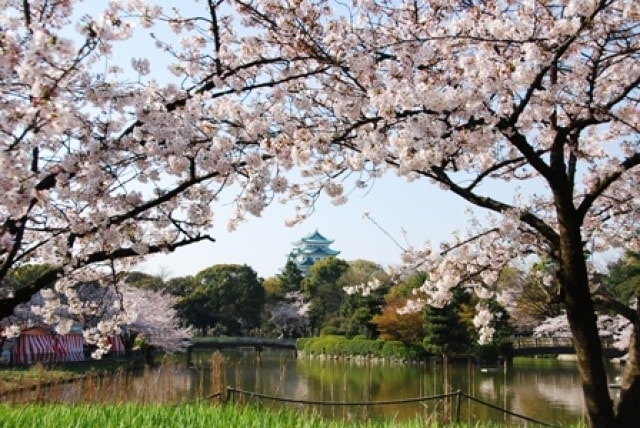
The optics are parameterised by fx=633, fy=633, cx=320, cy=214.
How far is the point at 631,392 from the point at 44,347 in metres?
20.0

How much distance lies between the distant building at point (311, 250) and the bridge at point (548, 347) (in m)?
34.1

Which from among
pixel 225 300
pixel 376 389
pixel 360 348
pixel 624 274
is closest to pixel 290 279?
pixel 225 300

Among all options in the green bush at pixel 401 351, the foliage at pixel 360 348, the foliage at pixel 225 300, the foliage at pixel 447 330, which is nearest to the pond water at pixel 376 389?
the foliage at pixel 447 330

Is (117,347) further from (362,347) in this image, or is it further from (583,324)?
(583,324)

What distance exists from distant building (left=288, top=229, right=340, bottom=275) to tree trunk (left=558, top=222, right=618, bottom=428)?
189 feet

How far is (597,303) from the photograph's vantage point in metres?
4.49

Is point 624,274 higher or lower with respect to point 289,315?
higher

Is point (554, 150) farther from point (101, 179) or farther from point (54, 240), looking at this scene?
point (54, 240)

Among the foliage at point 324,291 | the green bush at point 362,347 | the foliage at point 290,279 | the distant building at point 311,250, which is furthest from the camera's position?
the distant building at point 311,250

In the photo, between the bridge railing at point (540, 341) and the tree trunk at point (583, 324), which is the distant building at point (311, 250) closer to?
the bridge railing at point (540, 341)

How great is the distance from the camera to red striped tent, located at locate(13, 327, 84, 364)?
1930 cm

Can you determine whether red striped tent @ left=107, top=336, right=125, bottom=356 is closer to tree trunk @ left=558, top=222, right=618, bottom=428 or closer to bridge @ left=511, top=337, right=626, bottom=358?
bridge @ left=511, top=337, right=626, bottom=358

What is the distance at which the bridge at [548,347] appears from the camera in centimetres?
2316

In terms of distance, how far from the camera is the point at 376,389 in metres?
16.3
